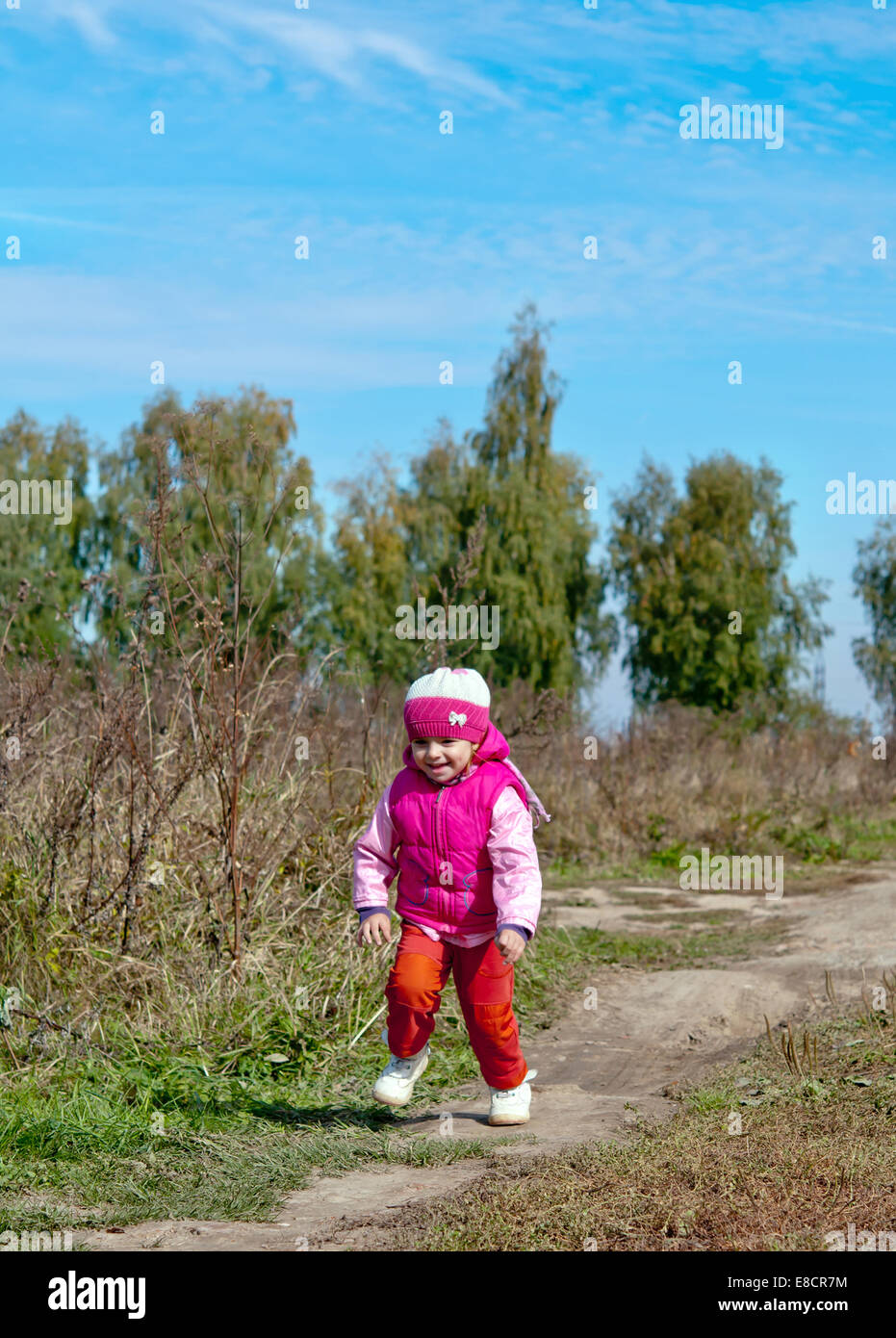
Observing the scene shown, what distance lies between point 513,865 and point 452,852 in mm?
239

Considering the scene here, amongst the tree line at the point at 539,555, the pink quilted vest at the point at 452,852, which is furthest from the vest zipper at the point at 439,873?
the tree line at the point at 539,555

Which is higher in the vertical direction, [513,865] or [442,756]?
[442,756]

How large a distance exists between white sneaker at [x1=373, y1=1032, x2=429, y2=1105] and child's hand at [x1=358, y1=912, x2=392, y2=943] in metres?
0.50

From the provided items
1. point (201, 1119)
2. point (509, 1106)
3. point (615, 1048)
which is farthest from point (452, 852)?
point (615, 1048)

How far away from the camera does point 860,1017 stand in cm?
613

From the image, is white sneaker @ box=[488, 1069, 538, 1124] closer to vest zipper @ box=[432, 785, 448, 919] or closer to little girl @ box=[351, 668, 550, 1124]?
little girl @ box=[351, 668, 550, 1124]

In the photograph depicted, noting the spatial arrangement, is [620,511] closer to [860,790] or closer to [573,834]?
[860,790]

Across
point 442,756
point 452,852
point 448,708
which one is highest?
point 448,708

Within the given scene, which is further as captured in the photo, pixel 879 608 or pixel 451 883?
pixel 879 608

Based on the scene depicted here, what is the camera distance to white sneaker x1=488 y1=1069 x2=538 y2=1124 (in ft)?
15.4

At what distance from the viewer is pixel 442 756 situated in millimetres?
4594

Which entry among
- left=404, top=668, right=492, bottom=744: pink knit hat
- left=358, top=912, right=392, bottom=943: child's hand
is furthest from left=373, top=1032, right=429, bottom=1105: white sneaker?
left=404, top=668, right=492, bottom=744: pink knit hat

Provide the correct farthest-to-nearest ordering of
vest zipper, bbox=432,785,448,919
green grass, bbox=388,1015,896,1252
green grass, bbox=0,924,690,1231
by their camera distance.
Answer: vest zipper, bbox=432,785,448,919
green grass, bbox=0,924,690,1231
green grass, bbox=388,1015,896,1252

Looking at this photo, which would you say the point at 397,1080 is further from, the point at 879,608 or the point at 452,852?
the point at 879,608
